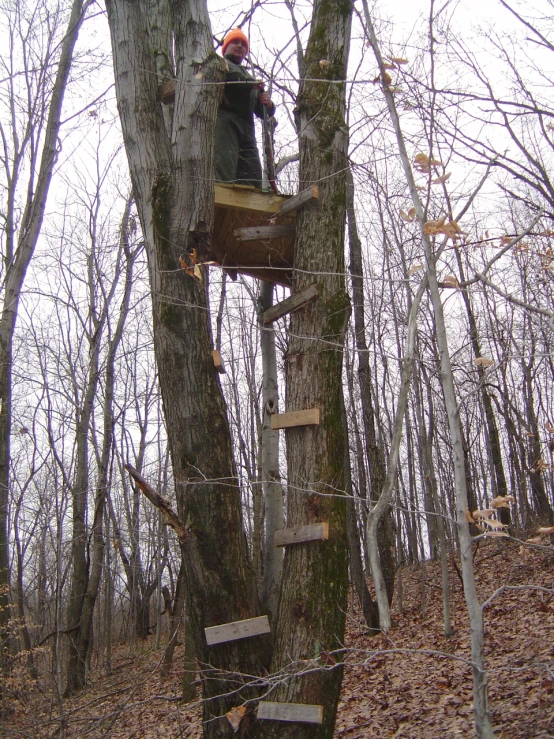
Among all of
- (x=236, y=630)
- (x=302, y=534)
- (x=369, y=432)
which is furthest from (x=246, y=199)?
(x=369, y=432)

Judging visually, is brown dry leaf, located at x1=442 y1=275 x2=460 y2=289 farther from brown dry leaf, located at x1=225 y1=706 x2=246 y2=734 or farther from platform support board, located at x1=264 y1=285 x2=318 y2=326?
brown dry leaf, located at x1=225 y1=706 x2=246 y2=734

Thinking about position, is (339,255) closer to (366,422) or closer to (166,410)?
(166,410)

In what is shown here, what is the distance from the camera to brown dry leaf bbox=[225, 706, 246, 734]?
3305 millimetres

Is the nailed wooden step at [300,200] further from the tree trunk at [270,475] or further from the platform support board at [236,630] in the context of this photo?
the platform support board at [236,630]

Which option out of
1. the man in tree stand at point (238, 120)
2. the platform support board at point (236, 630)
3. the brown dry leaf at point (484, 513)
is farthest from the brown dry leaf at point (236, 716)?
the man in tree stand at point (238, 120)

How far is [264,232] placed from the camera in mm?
4707

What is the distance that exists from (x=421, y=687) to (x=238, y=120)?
5769 millimetres

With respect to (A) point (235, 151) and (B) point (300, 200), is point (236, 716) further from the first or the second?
(A) point (235, 151)

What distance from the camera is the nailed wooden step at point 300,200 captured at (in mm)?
4324

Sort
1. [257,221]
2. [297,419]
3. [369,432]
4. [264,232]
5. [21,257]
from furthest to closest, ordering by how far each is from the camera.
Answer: [369,432]
[21,257]
[257,221]
[264,232]
[297,419]

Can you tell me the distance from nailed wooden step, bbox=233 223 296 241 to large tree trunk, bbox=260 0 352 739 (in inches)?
13.4

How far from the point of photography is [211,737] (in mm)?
3510

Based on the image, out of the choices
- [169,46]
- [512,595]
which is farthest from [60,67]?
[512,595]

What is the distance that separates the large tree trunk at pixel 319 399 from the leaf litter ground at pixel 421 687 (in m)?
0.27
